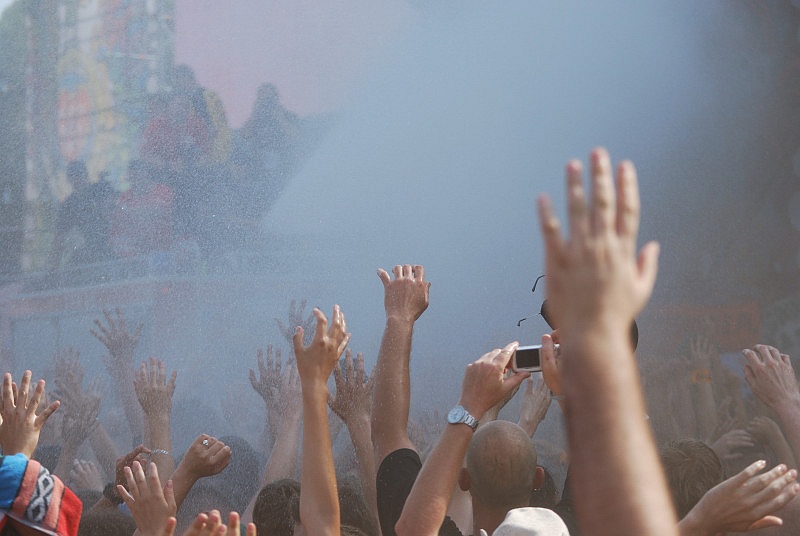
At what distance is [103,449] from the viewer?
360cm

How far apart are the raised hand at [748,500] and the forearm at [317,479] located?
24.1 inches

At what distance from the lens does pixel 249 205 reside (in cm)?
448

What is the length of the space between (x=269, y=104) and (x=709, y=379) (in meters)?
2.45

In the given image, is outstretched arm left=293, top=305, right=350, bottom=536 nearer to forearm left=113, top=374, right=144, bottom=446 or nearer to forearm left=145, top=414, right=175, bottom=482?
forearm left=145, top=414, right=175, bottom=482

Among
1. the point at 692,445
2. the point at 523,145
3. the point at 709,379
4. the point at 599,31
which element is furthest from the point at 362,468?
the point at 599,31

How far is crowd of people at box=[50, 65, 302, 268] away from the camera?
4.43 meters

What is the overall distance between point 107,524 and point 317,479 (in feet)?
2.37

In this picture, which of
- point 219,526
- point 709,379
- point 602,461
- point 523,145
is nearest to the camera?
point 602,461

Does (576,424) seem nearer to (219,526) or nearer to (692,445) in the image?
(219,526)

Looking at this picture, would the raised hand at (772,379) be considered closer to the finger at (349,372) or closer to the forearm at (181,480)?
the finger at (349,372)

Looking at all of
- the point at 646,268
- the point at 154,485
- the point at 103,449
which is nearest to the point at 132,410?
the point at 103,449

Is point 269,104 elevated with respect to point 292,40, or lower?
lower

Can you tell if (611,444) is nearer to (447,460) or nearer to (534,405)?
(447,460)

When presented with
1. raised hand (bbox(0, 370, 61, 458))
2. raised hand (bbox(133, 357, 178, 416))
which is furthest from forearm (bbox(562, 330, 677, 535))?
raised hand (bbox(133, 357, 178, 416))
